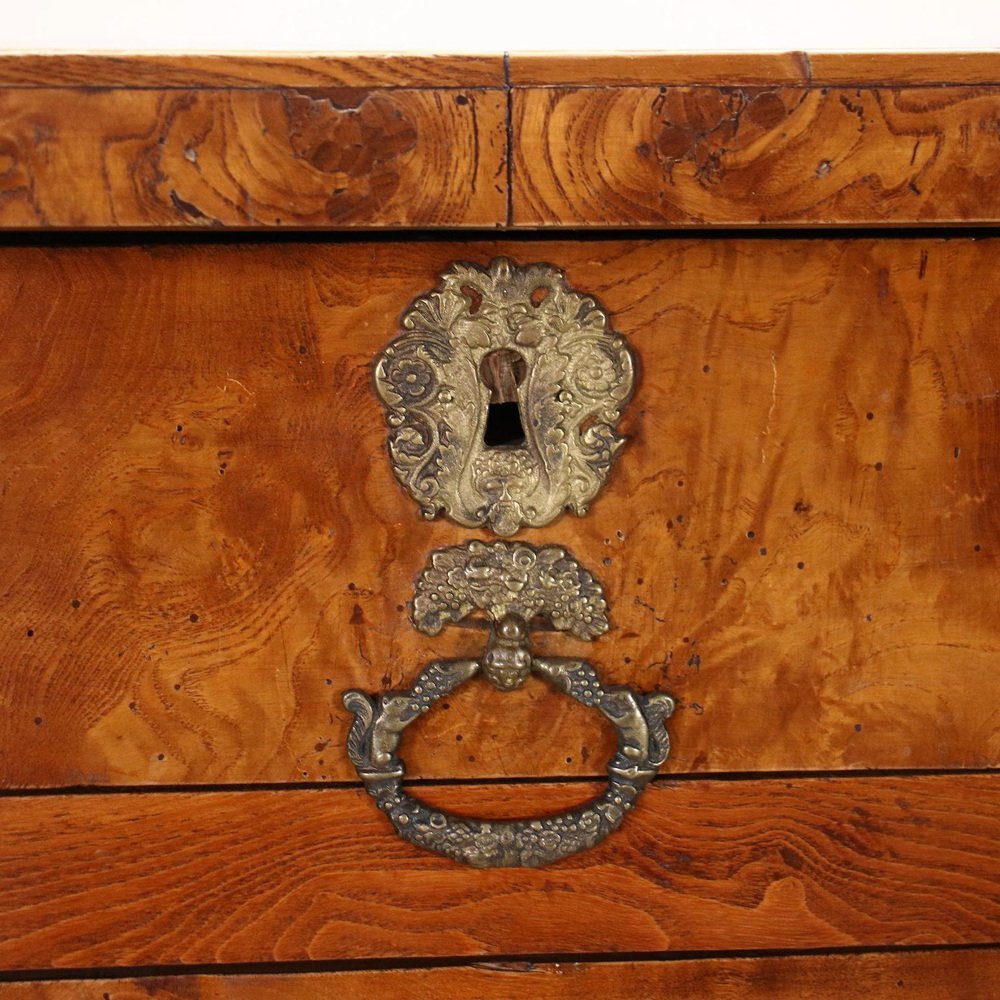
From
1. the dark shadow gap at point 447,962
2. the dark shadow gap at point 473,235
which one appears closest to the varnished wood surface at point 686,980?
the dark shadow gap at point 447,962

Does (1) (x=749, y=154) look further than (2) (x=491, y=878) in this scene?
No

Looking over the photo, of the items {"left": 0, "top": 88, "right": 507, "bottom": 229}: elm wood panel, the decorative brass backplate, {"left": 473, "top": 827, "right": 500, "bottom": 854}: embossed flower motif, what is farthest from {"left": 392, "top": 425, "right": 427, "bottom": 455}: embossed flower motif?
{"left": 473, "top": 827, "right": 500, "bottom": 854}: embossed flower motif

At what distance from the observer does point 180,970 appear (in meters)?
0.61

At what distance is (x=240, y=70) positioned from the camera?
1.62ft

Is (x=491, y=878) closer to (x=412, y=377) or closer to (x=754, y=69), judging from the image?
(x=412, y=377)

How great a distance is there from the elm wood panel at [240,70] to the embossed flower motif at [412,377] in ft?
0.43

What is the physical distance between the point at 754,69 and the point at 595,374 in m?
0.16

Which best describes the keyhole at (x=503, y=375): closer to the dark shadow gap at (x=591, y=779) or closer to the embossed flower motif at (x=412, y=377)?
the embossed flower motif at (x=412, y=377)

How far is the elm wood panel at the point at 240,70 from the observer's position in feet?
1.61

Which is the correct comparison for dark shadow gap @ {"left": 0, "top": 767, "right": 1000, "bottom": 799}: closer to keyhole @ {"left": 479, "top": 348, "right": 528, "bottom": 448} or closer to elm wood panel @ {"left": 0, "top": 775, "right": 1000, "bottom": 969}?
elm wood panel @ {"left": 0, "top": 775, "right": 1000, "bottom": 969}

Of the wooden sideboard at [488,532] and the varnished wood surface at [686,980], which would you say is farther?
the varnished wood surface at [686,980]

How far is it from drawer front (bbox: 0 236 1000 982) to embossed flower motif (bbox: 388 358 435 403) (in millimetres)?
15

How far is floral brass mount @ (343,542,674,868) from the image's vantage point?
1.85ft

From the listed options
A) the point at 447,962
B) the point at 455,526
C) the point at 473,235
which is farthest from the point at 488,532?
the point at 447,962
